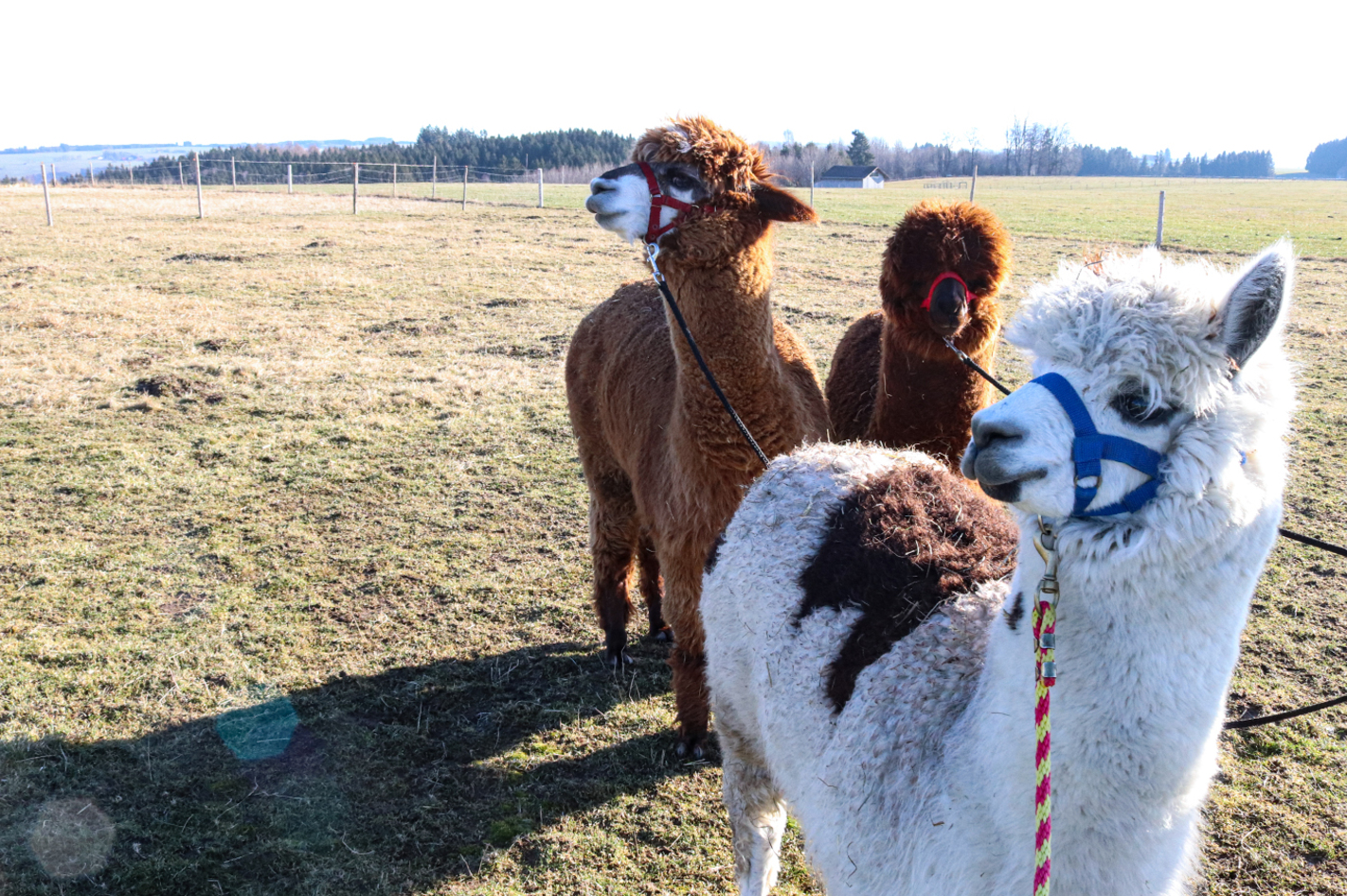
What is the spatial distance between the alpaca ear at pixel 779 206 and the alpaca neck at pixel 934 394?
2.65 ft

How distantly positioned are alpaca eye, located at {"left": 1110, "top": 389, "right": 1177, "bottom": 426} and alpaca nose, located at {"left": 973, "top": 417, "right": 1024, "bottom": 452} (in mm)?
171

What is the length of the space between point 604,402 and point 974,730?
2985 millimetres

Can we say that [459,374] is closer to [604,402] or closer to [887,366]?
[604,402]

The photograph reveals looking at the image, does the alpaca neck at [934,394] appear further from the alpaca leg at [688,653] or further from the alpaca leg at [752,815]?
the alpaca leg at [752,815]

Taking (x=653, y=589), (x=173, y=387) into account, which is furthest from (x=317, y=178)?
(x=653, y=589)

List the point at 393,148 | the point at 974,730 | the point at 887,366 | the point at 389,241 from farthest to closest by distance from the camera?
the point at 393,148
the point at 389,241
the point at 887,366
the point at 974,730

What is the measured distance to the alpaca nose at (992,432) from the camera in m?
1.37

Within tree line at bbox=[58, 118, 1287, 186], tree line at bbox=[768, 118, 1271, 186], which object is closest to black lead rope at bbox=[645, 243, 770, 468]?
tree line at bbox=[58, 118, 1287, 186]

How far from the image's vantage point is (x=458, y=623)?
4.45 metres

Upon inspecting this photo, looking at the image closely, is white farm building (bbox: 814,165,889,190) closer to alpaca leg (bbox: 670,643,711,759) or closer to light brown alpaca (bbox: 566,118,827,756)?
light brown alpaca (bbox: 566,118,827,756)

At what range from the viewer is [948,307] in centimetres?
→ 357

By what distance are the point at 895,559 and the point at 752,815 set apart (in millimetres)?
1010

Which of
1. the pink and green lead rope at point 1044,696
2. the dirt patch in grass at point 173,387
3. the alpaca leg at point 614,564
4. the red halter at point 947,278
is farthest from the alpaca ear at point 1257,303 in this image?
the dirt patch in grass at point 173,387

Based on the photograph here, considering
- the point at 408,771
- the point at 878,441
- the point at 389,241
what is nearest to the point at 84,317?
the point at 389,241
